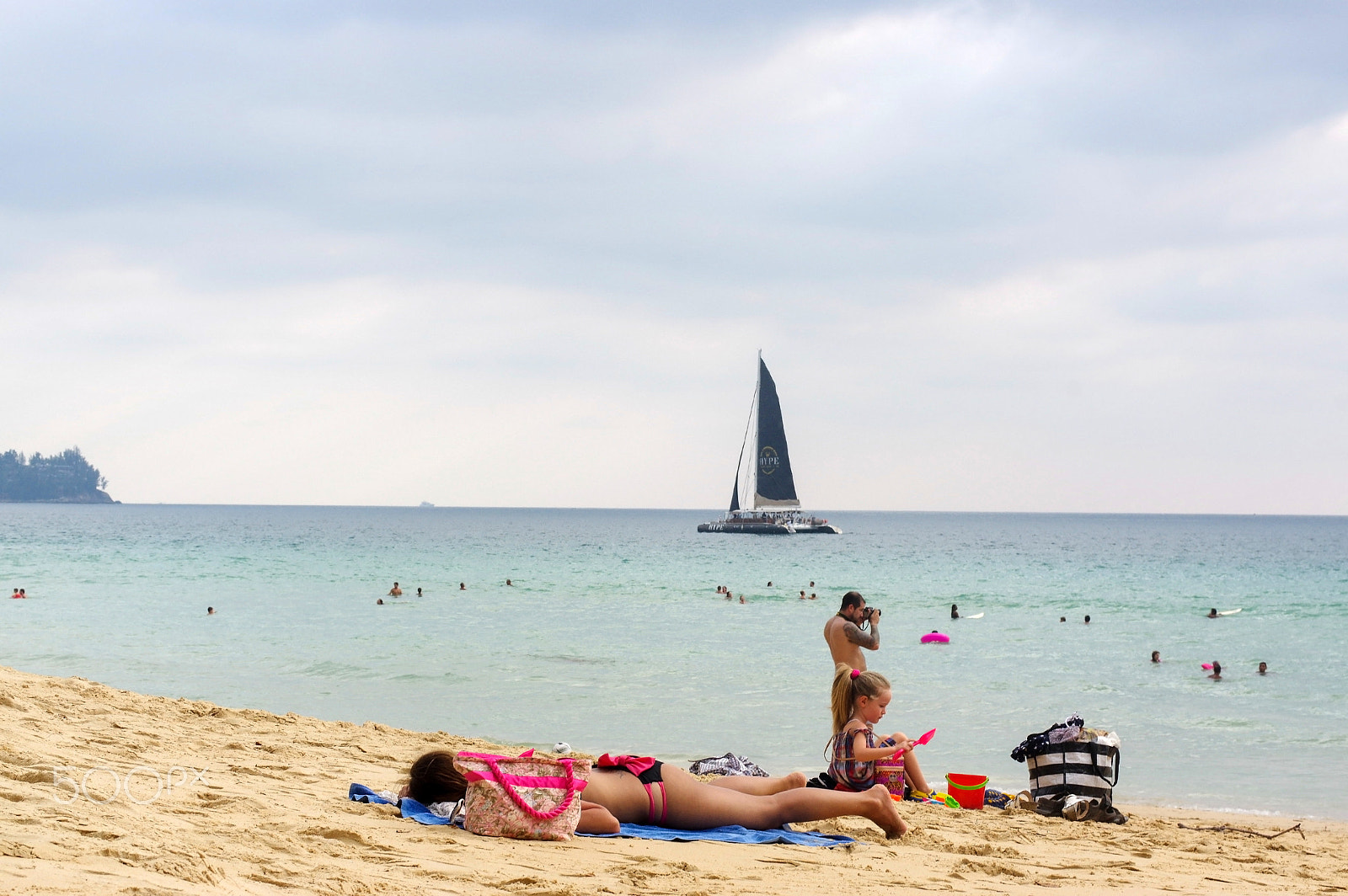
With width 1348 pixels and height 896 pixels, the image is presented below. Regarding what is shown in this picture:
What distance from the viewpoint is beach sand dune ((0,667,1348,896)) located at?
4.06m

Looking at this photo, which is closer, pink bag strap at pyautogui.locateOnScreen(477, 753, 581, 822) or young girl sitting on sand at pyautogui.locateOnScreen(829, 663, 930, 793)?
pink bag strap at pyautogui.locateOnScreen(477, 753, 581, 822)

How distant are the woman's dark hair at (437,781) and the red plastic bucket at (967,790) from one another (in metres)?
3.89

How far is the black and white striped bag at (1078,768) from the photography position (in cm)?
744

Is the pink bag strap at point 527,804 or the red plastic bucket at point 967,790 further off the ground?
the pink bag strap at point 527,804

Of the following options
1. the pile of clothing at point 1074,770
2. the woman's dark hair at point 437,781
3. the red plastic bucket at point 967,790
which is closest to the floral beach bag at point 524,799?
the woman's dark hair at point 437,781

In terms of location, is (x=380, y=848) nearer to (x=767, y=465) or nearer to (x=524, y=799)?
(x=524, y=799)

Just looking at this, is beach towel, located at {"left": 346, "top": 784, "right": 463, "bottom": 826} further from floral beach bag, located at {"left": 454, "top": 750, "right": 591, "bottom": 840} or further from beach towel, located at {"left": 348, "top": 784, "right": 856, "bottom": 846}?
floral beach bag, located at {"left": 454, "top": 750, "right": 591, "bottom": 840}

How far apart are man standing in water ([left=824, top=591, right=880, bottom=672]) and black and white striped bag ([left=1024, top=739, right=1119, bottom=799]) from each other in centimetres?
176

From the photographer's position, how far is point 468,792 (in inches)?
214

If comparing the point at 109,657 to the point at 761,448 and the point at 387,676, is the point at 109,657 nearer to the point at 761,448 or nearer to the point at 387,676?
the point at 387,676

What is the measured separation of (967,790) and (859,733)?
1.34 m

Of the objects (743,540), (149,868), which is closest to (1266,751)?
(149,868)

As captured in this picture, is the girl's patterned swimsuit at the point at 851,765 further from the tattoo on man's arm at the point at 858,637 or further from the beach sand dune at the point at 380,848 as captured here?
the tattoo on man's arm at the point at 858,637

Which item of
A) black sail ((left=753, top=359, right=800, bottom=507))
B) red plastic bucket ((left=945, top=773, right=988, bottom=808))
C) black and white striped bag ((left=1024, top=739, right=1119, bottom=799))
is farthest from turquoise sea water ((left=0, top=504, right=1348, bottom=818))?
black sail ((left=753, top=359, right=800, bottom=507))
